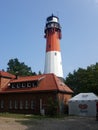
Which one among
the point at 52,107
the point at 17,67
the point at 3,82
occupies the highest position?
the point at 17,67

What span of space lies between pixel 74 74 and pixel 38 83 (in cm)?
2666

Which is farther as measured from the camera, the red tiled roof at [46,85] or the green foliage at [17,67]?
the green foliage at [17,67]

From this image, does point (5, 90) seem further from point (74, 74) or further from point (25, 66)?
point (25, 66)

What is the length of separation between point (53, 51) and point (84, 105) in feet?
52.2

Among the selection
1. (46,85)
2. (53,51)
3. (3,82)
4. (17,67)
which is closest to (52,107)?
(46,85)

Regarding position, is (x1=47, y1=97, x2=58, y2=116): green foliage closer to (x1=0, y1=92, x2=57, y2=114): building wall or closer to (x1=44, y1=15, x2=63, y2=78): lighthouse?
(x1=0, y1=92, x2=57, y2=114): building wall

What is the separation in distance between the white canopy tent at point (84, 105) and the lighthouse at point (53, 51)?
1206cm

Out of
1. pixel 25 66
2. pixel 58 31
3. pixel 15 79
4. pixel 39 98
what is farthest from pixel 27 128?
pixel 25 66

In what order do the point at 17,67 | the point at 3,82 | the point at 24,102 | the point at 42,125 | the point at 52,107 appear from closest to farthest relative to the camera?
the point at 42,125
the point at 52,107
the point at 24,102
the point at 3,82
the point at 17,67

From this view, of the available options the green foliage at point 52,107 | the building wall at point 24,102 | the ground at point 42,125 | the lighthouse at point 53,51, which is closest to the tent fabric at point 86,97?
the building wall at point 24,102

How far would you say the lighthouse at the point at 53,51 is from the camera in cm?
5712

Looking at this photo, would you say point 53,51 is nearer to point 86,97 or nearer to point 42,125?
point 86,97

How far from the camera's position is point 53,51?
188 ft

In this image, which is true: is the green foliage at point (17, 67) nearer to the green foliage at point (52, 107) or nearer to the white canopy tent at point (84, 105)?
the white canopy tent at point (84, 105)
